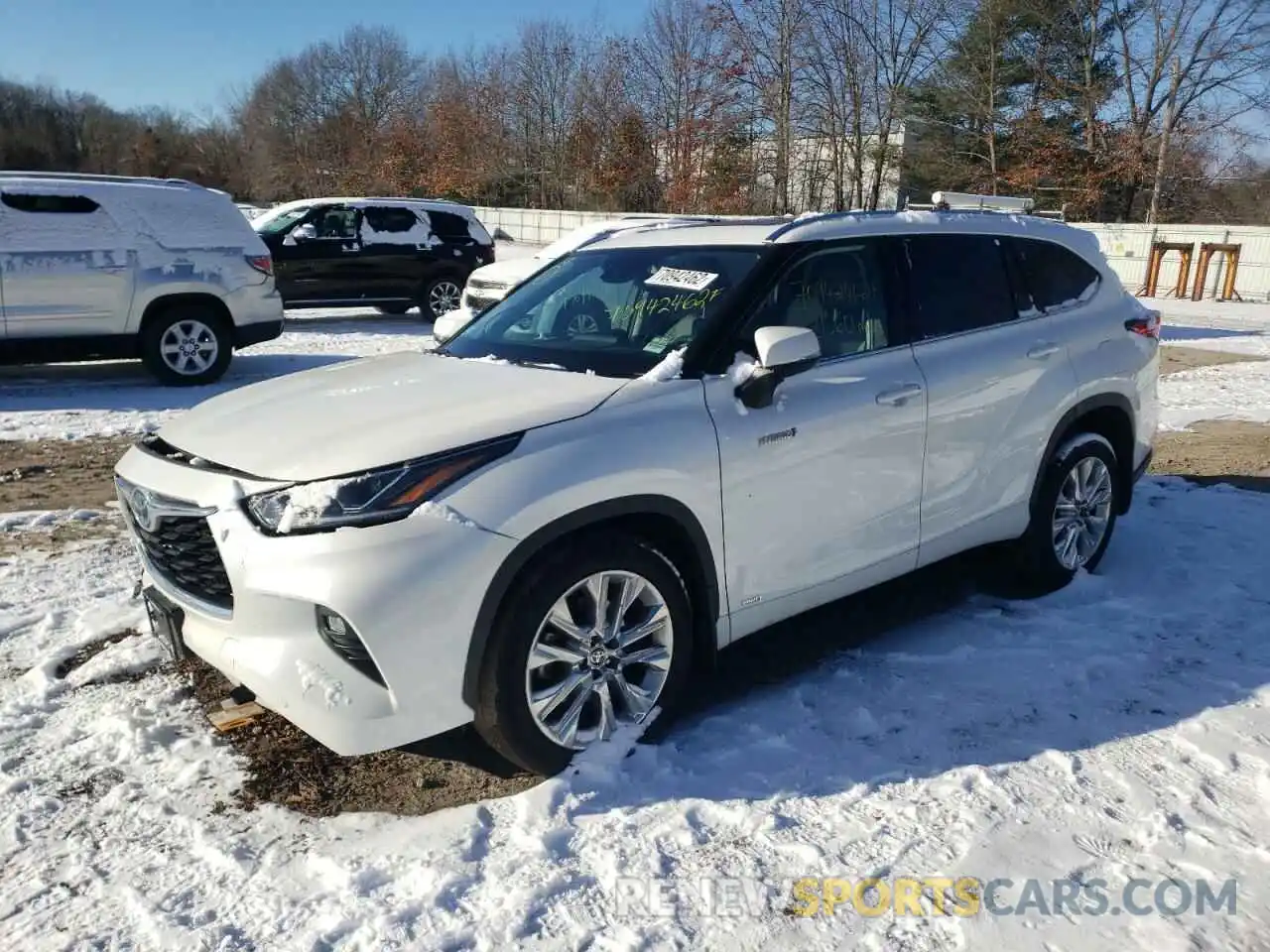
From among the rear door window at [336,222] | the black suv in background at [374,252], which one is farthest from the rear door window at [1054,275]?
the rear door window at [336,222]

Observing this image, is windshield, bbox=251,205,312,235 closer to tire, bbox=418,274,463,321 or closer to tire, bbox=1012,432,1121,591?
tire, bbox=418,274,463,321

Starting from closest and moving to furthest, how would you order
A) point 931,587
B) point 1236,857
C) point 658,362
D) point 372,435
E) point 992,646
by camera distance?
point 1236,857, point 372,435, point 658,362, point 992,646, point 931,587

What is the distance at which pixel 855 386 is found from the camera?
147 inches

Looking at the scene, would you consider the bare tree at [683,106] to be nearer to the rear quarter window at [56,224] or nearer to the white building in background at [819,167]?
the white building in background at [819,167]

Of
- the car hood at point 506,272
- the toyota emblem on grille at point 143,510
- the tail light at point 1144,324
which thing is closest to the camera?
the toyota emblem on grille at point 143,510

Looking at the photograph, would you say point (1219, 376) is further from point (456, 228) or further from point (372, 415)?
point (372, 415)

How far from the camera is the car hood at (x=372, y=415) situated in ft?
9.66

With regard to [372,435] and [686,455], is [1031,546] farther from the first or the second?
[372,435]

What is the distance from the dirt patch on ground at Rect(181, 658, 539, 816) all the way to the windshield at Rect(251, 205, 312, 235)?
12388 millimetres

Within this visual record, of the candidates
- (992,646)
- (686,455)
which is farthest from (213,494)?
(992,646)

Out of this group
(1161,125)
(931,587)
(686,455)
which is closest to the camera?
(686,455)

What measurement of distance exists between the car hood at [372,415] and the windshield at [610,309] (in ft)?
0.59

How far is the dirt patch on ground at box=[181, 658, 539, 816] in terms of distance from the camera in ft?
10.1

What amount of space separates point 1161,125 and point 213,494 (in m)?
41.5
